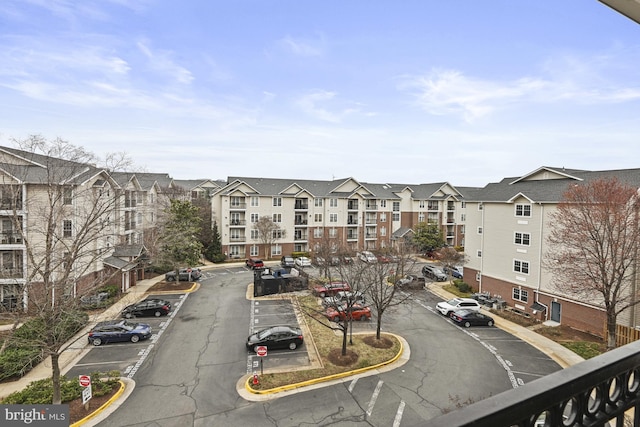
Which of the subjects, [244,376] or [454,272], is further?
[454,272]

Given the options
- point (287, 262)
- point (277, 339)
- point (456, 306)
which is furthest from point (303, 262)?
point (277, 339)

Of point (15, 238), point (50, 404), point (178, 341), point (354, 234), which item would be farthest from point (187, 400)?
point (354, 234)

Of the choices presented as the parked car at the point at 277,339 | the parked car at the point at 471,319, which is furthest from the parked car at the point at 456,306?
the parked car at the point at 277,339

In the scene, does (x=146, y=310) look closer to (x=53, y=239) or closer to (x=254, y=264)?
(x=53, y=239)

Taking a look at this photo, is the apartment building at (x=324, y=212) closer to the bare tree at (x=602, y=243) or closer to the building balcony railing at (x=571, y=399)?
the bare tree at (x=602, y=243)

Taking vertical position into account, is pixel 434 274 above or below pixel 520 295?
below

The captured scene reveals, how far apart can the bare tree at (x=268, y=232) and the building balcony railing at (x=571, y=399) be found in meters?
37.4

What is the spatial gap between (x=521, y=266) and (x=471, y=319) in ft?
20.4

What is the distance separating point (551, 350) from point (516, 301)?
22.9 feet

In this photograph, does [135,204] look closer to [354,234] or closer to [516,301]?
[354,234]

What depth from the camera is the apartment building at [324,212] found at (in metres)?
40.0

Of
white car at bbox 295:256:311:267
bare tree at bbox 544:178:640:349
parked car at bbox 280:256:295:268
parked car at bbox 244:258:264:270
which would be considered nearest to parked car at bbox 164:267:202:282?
parked car at bbox 244:258:264:270

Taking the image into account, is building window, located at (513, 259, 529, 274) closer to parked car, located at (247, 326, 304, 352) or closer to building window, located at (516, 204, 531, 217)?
building window, located at (516, 204, 531, 217)

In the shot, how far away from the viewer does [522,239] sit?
23.3 metres
